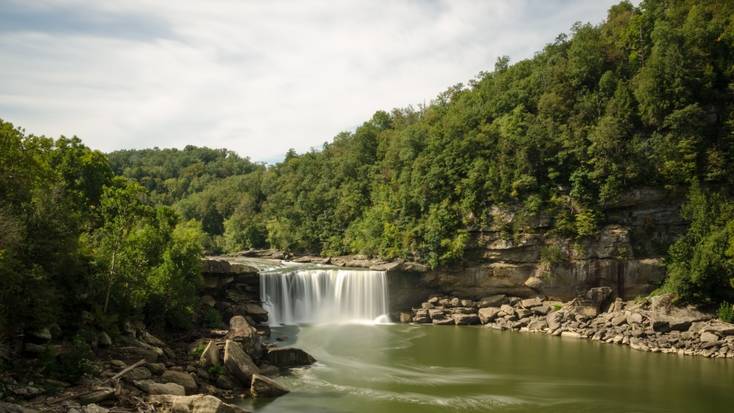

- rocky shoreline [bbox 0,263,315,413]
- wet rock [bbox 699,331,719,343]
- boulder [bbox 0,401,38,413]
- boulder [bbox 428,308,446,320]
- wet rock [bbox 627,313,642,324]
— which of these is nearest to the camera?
boulder [bbox 0,401,38,413]

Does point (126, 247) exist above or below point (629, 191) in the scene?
below

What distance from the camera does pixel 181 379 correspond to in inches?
738

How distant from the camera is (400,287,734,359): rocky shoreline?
94.5 ft

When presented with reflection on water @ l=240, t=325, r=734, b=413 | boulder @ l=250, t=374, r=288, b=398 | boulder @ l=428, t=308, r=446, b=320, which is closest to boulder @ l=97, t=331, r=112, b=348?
boulder @ l=250, t=374, r=288, b=398

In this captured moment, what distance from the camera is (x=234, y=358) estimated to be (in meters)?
21.3

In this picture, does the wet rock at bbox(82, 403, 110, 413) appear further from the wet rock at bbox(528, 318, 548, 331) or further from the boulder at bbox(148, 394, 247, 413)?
the wet rock at bbox(528, 318, 548, 331)

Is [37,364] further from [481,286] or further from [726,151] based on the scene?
[726,151]

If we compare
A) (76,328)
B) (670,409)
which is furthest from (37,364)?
(670,409)

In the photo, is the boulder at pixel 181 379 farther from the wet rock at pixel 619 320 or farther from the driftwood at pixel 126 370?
the wet rock at pixel 619 320

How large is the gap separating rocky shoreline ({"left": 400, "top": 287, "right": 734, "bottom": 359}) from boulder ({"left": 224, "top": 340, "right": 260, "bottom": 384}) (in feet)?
61.8

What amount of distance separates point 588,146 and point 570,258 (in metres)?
8.81

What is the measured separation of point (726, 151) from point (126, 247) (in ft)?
127

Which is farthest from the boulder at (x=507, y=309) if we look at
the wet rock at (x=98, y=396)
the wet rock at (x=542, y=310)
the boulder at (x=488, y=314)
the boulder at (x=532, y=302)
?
the wet rock at (x=98, y=396)

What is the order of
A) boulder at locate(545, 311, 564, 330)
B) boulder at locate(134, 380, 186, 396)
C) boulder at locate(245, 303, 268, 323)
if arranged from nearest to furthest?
boulder at locate(134, 380, 186, 396)
boulder at locate(245, 303, 268, 323)
boulder at locate(545, 311, 564, 330)
